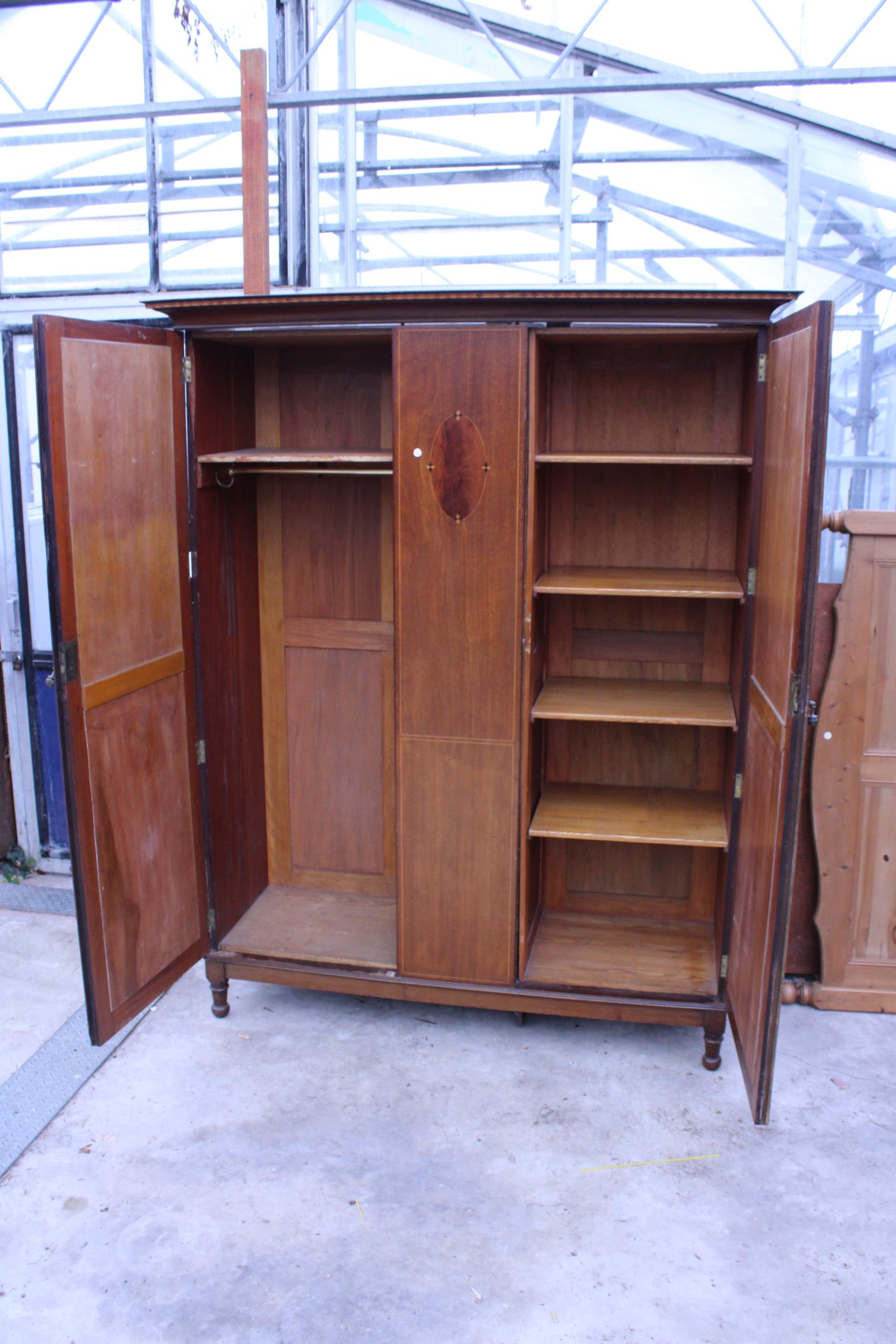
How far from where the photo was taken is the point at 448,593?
8.98 ft

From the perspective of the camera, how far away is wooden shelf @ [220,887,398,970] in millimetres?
3090

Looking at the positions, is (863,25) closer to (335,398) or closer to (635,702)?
(335,398)

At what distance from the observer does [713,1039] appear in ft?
9.37

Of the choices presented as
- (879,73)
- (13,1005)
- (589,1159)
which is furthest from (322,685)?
(879,73)

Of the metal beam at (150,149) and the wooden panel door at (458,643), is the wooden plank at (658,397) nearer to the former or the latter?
the wooden panel door at (458,643)

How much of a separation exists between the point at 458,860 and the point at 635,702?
0.71m

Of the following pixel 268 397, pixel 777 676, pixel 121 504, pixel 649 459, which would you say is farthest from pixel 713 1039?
pixel 268 397

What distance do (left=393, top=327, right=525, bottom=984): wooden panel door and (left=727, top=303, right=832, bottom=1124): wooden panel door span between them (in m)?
0.64

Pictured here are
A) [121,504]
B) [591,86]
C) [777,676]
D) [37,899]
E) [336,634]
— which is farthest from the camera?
[37,899]

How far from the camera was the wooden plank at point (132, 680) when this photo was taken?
2.53m

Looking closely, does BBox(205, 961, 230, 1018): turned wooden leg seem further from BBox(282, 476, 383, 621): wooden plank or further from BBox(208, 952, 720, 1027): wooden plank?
BBox(282, 476, 383, 621): wooden plank

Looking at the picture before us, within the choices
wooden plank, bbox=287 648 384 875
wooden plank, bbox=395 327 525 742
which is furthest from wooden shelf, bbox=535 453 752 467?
wooden plank, bbox=287 648 384 875

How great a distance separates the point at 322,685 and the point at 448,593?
85 cm

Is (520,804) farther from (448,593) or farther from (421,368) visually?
(421,368)
